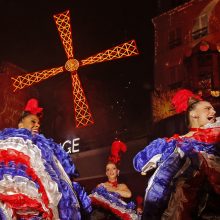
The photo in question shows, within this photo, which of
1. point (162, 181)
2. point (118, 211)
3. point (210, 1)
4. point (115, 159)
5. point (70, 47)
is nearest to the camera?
point (162, 181)

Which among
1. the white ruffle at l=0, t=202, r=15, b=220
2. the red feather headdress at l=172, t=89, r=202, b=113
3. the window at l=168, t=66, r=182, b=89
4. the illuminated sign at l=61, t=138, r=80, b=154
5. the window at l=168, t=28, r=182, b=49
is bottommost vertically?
the illuminated sign at l=61, t=138, r=80, b=154

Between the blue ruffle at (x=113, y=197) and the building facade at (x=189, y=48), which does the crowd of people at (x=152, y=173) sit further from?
the building facade at (x=189, y=48)

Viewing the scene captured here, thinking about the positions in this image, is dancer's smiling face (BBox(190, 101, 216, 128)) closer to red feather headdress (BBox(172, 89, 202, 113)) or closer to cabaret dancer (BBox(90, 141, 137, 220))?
red feather headdress (BBox(172, 89, 202, 113))

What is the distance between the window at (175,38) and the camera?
15742 mm

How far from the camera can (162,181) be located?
3.94 m

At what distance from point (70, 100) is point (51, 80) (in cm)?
118

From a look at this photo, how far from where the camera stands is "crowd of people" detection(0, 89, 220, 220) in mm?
3652

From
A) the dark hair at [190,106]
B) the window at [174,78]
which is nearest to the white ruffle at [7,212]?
the dark hair at [190,106]

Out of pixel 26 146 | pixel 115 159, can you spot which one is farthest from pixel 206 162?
pixel 115 159

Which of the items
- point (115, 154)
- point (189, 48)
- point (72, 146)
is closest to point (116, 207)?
point (115, 154)

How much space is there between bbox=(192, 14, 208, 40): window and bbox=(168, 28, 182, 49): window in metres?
0.64

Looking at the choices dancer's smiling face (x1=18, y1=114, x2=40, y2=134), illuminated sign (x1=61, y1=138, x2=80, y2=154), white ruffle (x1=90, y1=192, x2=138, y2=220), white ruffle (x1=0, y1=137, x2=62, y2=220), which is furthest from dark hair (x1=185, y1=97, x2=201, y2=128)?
illuminated sign (x1=61, y1=138, x2=80, y2=154)

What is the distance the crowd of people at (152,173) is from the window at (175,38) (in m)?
11.4

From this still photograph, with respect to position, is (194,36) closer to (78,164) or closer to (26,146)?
(78,164)
